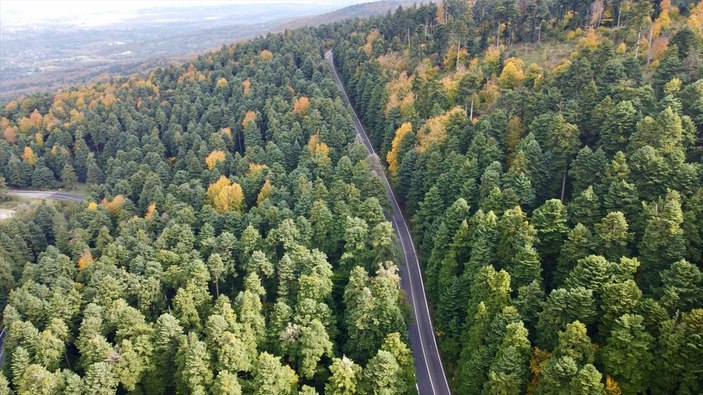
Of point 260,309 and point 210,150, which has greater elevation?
point 210,150

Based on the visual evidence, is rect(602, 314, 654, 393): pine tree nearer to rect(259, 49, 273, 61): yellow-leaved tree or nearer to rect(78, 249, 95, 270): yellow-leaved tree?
rect(78, 249, 95, 270): yellow-leaved tree

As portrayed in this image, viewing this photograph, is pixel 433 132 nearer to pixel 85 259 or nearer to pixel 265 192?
pixel 265 192

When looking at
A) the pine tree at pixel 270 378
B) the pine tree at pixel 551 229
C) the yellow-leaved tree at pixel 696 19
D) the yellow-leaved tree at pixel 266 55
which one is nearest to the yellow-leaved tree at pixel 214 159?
the yellow-leaved tree at pixel 266 55

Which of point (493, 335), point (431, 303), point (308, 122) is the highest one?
point (308, 122)

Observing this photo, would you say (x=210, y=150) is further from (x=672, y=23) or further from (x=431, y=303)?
(x=672, y=23)

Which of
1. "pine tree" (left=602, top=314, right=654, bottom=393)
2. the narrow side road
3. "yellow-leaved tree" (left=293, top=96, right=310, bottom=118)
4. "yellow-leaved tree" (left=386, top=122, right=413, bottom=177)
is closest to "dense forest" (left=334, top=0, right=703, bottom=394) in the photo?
"pine tree" (left=602, top=314, right=654, bottom=393)

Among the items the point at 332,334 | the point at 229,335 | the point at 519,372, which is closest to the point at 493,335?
the point at 519,372
